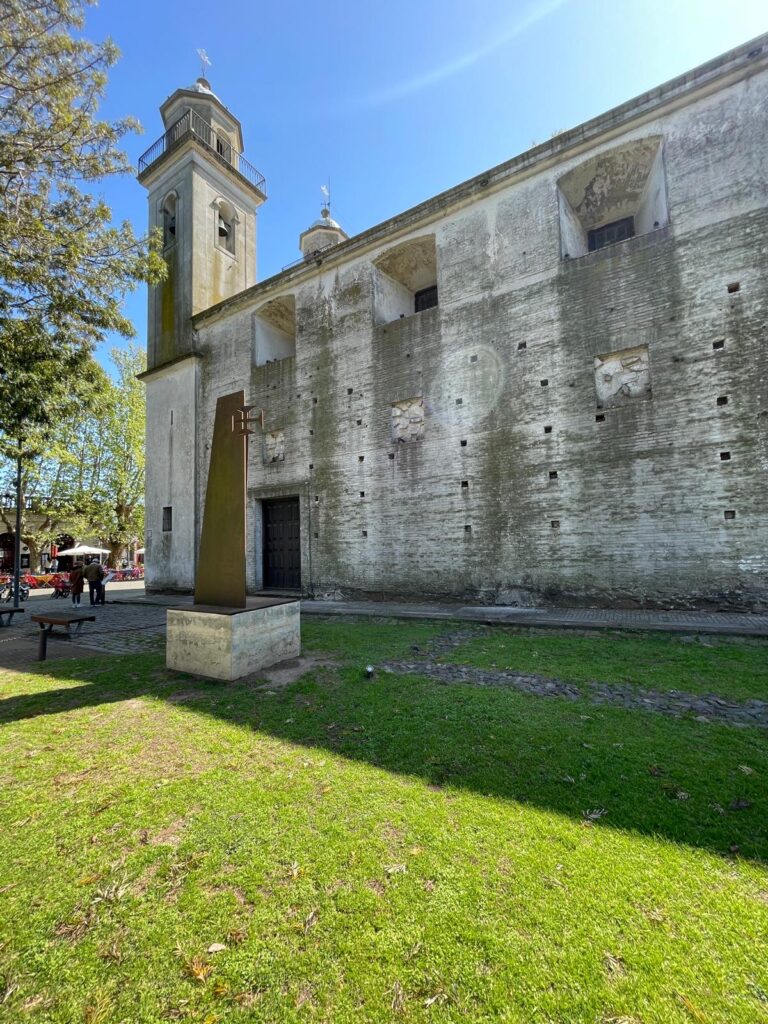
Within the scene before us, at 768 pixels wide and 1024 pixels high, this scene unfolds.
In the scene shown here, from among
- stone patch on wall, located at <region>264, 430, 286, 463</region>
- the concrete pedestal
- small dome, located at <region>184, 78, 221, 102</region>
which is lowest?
the concrete pedestal

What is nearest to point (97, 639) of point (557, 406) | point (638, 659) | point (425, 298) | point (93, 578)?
point (93, 578)

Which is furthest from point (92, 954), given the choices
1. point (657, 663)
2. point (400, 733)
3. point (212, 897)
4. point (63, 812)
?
point (657, 663)

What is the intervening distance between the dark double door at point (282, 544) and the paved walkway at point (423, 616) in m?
3.20

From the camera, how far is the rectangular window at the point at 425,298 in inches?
582

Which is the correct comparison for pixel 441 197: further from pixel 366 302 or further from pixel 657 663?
pixel 657 663

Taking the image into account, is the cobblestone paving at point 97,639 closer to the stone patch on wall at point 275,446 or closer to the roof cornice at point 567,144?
the stone patch on wall at point 275,446

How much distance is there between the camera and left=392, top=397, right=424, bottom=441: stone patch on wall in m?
12.4

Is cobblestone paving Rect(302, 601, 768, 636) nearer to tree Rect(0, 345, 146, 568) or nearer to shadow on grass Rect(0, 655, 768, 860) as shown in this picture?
shadow on grass Rect(0, 655, 768, 860)

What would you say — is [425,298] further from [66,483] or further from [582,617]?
[66,483]

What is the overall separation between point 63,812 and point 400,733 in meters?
2.37

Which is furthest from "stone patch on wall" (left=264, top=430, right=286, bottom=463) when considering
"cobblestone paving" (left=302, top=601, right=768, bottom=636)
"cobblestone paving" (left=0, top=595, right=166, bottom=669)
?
"cobblestone paving" (left=0, top=595, right=166, bottom=669)

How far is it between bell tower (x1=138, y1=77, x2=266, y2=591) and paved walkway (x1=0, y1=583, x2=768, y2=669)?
6.16 metres

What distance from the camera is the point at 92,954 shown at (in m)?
1.78

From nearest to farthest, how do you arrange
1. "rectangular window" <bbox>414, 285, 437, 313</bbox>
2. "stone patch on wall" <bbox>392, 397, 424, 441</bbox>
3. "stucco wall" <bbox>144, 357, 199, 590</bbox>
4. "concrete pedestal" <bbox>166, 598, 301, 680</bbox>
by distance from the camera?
"concrete pedestal" <bbox>166, 598, 301, 680</bbox> → "stone patch on wall" <bbox>392, 397, 424, 441</bbox> → "rectangular window" <bbox>414, 285, 437, 313</bbox> → "stucco wall" <bbox>144, 357, 199, 590</bbox>
